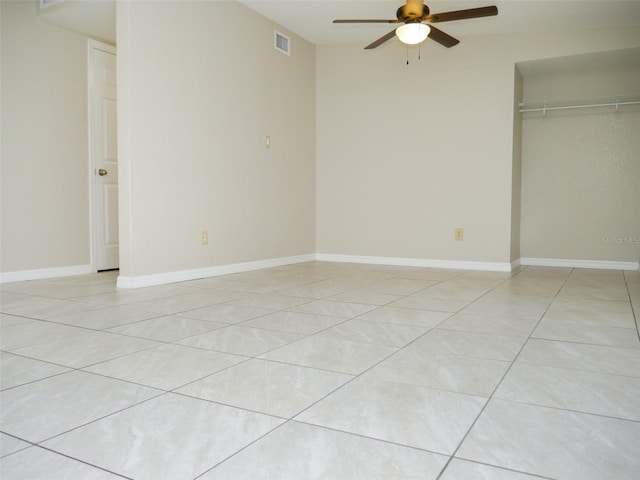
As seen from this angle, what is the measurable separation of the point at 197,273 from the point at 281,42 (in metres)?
2.56

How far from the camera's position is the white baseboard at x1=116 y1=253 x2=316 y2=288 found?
11.3 feet

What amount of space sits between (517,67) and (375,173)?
1.75m

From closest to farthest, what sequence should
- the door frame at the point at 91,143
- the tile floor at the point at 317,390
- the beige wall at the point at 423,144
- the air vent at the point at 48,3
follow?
the tile floor at the point at 317,390 < the air vent at the point at 48,3 < the door frame at the point at 91,143 < the beige wall at the point at 423,144

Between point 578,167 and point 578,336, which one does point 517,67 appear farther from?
point 578,336

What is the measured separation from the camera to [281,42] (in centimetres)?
486

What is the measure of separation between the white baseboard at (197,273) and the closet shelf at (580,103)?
117 inches

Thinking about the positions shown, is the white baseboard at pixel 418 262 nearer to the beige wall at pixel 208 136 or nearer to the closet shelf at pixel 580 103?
the beige wall at pixel 208 136

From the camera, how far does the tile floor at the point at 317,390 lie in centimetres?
102

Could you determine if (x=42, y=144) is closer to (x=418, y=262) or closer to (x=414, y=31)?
(x=414, y=31)

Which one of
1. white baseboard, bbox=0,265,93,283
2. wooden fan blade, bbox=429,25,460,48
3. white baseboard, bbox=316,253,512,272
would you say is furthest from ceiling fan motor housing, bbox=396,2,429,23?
white baseboard, bbox=0,265,93,283

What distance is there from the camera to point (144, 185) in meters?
3.45

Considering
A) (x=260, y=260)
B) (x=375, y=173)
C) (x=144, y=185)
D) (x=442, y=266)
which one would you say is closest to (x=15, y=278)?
(x=144, y=185)

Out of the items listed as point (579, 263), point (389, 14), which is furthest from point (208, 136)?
point (579, 263)

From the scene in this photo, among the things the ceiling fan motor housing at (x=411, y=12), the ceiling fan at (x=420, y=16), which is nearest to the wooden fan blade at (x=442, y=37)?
the ceiling fan at (x=420, y=16)
